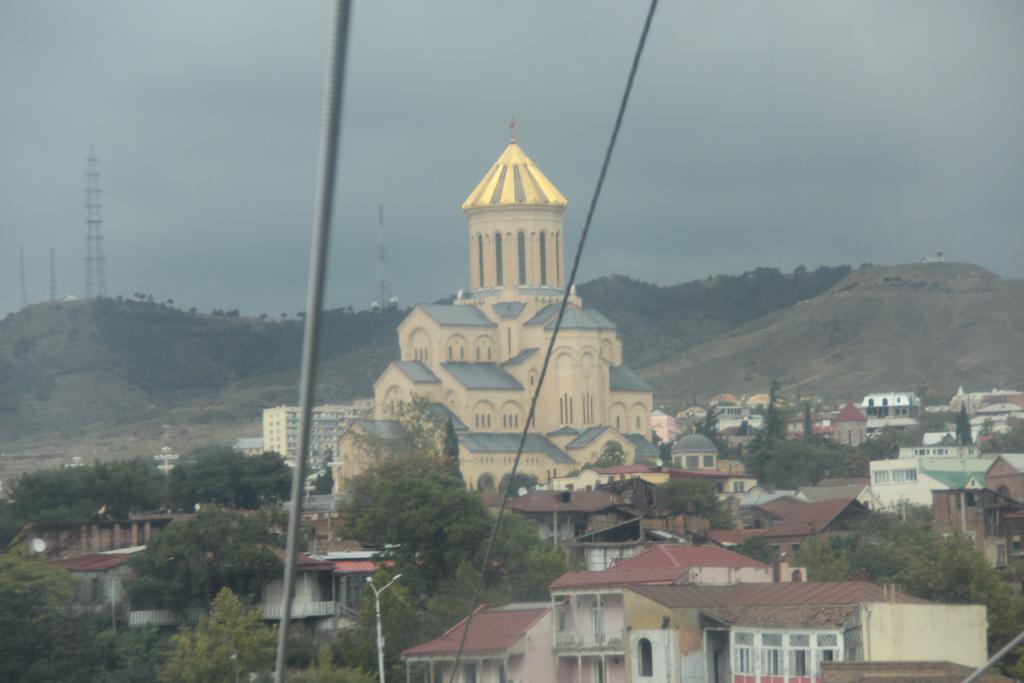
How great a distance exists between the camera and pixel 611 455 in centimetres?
10475

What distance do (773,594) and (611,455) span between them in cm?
6344

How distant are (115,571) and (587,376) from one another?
205 feet

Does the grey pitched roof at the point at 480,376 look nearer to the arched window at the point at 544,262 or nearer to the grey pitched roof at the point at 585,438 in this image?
the grey pitched roof at the point at 585,438

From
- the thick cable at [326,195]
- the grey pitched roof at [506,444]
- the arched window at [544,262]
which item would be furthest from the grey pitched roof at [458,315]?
the thick cable at [326,195]

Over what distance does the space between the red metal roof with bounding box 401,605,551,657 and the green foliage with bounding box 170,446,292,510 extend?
25.4 m

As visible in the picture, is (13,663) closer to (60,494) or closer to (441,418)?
(60,494)

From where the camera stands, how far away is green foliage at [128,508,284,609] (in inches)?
1917

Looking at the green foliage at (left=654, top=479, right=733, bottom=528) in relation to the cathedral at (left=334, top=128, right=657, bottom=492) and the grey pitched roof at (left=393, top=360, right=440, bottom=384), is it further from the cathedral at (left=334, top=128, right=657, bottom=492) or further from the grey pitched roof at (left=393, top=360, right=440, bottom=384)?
the grey pitched roof at (left=393, top=360, right=440, bottom=384)

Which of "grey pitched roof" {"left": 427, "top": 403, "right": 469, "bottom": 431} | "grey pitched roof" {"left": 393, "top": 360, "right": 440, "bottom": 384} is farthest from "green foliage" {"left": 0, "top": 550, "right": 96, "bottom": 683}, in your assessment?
"grey pitched roof" {"left": 393, "top": 360, "right": 440, "bottom": 384}

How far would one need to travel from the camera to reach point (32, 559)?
52844 millimetres

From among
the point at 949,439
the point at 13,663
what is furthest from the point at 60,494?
the point at 949,439

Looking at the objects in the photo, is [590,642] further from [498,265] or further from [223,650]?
[498,265]

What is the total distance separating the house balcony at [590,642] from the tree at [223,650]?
5.72 m

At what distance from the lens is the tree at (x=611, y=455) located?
102688 mm
